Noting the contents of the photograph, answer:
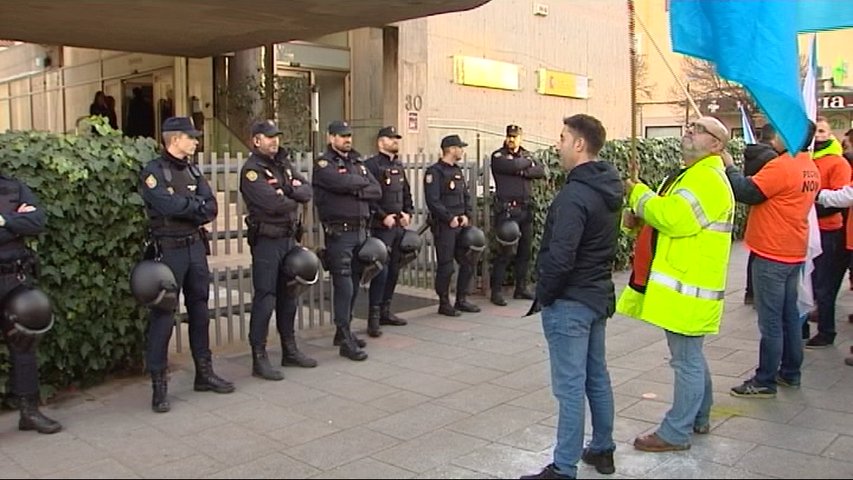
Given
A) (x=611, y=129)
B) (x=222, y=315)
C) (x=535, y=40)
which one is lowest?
(x=222, y=315)

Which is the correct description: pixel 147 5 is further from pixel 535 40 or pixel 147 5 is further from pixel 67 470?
pixel 535 40

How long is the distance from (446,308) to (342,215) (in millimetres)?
2217

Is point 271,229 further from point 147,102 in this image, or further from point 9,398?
point 147,102

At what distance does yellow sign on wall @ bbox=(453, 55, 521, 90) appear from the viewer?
2027 cm

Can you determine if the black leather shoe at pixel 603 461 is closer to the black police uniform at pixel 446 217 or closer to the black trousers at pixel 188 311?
the black trousers at pixel 188 311

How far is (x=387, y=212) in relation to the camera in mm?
7820

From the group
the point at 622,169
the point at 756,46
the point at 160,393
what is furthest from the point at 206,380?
the point at 622,169

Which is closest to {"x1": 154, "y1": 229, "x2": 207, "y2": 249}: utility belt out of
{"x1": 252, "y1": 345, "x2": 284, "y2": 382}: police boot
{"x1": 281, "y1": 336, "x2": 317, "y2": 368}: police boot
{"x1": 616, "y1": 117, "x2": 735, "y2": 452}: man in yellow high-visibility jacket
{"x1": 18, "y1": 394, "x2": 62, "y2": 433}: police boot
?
{"x1": 252, "y1": 345, "x2": 284, "y2": 382}: police boot

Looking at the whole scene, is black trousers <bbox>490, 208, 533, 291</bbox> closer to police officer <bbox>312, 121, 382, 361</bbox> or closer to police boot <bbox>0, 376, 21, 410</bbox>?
police officer <bbox>312, 121, 382, 361</bbox>

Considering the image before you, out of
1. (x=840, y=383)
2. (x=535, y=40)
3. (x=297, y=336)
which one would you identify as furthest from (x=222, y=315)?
(x=535, y=40)

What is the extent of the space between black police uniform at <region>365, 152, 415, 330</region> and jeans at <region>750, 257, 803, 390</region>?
335 centimetres

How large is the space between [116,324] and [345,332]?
1915 millimetres

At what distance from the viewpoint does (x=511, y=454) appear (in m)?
4.68

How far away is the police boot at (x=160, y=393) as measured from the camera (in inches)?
215
